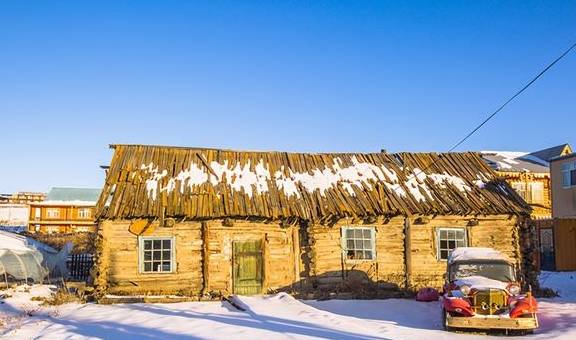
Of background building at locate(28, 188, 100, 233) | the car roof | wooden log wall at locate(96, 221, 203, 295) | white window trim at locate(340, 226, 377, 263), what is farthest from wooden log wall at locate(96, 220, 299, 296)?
background building at locate(28, 188, 100, 233)

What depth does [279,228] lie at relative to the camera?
18938mm

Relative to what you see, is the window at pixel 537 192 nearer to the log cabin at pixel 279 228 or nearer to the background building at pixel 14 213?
the log cabin at pixel 279 228

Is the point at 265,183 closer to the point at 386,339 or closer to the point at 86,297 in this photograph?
the point at 86,297

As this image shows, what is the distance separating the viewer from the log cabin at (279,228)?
711 inches

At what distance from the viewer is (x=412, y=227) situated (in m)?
19.5

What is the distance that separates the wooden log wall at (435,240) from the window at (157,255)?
8440 millimetres

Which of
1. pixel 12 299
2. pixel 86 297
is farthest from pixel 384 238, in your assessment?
pixel 12 299

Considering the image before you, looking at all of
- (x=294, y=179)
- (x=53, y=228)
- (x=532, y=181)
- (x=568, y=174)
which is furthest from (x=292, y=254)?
(x=53, y=228)

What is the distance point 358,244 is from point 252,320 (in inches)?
271

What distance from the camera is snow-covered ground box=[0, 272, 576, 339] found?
1170 cm

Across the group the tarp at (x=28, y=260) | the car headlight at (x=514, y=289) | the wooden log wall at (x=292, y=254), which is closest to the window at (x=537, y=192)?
the wooden log wall at (x=292, y=254)

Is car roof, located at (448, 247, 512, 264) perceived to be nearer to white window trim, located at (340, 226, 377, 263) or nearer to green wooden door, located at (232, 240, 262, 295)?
white window trim, located at (340, 226, 377, 263)

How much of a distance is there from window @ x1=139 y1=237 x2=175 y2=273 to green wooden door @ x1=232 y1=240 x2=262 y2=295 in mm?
2149

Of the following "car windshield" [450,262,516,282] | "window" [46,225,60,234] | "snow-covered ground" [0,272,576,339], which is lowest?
"snow-covered ground" [0,272,576,339]
